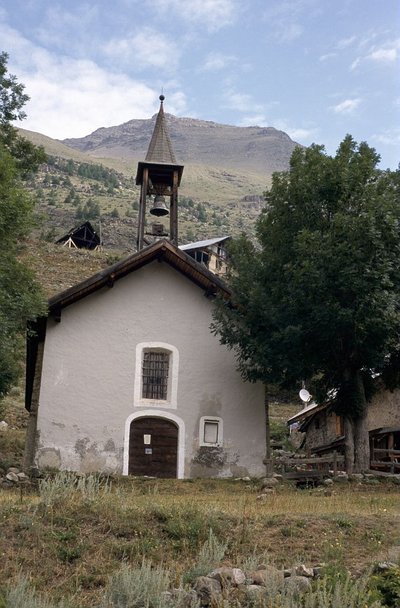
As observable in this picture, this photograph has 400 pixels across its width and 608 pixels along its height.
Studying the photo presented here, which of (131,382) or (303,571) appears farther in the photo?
(131,382)

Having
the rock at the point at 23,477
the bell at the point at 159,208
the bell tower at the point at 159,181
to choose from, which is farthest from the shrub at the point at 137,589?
the bell at the point at 159,208

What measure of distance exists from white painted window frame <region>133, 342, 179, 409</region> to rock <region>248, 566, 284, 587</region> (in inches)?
484

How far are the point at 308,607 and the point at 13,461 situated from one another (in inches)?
719

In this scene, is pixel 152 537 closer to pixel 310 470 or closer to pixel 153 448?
pixel 310 470

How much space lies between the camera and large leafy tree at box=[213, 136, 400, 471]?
18.9 metres

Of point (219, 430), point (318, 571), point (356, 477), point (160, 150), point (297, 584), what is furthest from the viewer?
point (160, 150)

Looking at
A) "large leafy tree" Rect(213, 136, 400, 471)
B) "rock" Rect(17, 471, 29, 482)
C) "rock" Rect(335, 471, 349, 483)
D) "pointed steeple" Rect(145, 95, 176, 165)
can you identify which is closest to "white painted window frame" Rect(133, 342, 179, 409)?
"large leafy tree" Rect(213, 136, 400, 471)

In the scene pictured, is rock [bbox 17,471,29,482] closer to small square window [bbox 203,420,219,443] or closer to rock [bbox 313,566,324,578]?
small square window [bbox 203,420,219,443]

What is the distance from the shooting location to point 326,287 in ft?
62.7

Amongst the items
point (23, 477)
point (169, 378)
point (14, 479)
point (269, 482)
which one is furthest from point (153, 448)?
point (14, 479)

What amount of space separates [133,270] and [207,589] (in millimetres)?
14389

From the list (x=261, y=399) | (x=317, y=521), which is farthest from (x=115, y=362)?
(x=317, y=521)

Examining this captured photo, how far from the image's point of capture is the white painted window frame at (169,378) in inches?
Result: 850

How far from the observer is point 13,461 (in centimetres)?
2478
